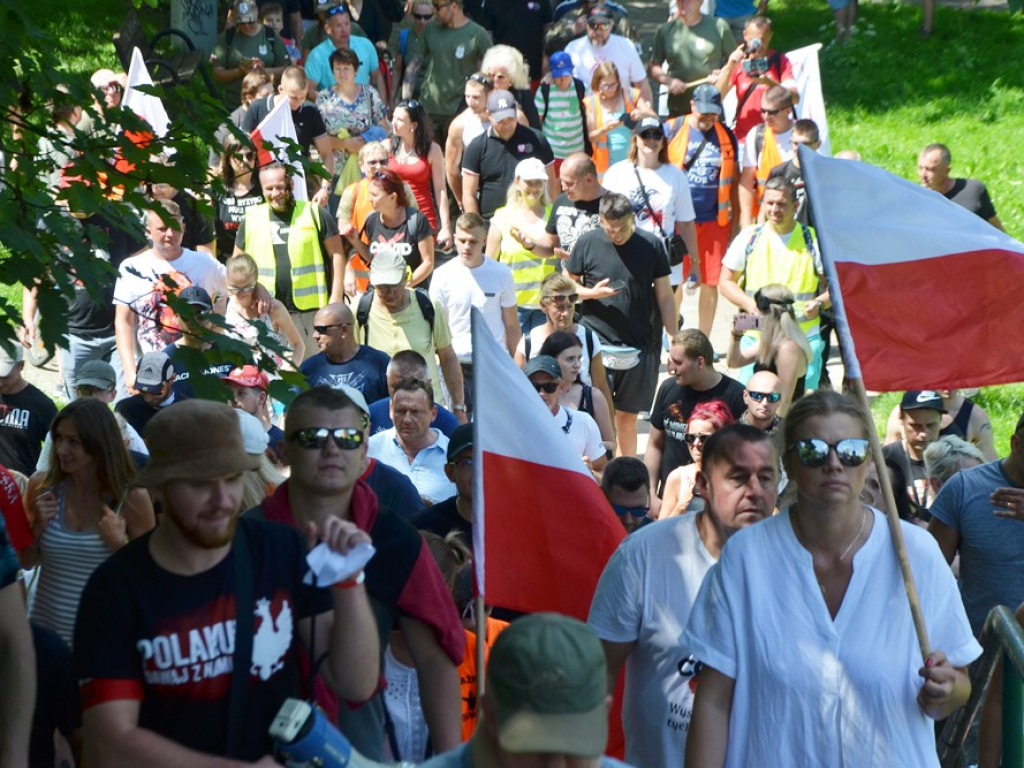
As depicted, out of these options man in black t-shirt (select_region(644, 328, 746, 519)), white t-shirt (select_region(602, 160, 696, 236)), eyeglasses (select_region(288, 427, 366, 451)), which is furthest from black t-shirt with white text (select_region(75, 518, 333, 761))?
white t-shirt (select_region(602, 160, 696, 236))

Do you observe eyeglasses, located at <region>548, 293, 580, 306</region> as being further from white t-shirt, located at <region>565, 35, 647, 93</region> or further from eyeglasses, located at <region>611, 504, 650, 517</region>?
white t-shirt, located at <region>565, 35, 647, 93</region>

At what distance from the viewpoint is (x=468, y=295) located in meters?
11.1

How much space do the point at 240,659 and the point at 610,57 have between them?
41.6 feet

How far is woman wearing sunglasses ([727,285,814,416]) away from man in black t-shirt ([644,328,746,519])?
1.31 ft

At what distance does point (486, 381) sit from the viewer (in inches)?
209

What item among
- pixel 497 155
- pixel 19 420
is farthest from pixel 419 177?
pixel 19 420

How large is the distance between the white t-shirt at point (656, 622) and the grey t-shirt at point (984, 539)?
6.68 feet

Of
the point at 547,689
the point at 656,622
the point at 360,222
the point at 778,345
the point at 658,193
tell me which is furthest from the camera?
the point at 658,193

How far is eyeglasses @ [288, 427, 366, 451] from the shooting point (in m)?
4.54

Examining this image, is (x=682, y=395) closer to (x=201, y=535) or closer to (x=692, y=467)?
(x=692, y=467)

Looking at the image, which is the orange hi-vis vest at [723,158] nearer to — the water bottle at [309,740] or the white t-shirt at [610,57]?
the white t-shirt at [610,57]

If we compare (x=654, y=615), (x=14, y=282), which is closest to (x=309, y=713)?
(x=654, y=615)

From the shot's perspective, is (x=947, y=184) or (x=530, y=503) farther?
(x=947, y=184)

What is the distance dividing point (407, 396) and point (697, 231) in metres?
6.38
